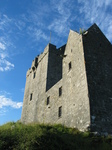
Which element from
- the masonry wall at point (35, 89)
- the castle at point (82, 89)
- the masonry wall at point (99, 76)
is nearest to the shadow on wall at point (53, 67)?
the castle at point (82, 89)

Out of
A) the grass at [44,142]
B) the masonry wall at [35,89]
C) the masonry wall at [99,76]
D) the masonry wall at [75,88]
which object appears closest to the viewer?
the grass at [44,142]

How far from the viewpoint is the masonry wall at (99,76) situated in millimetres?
12559

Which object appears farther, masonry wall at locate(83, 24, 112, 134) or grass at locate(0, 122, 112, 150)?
masonry wall at locate(83, 24, 112, 134)

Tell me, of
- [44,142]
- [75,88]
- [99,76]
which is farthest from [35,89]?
[44,142]

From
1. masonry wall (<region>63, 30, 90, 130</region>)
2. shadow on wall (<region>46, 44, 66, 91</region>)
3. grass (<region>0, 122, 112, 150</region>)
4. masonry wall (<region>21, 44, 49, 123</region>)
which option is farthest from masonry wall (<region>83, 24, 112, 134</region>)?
masonry wall (<region>21, 44, 49, 123</region>)

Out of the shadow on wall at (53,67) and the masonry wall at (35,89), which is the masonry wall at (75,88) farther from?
the masonry wall at (35,89)

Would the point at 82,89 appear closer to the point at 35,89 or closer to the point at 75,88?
the point at 75,88

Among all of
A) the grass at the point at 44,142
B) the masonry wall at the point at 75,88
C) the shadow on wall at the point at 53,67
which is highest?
the shadow on wall at the point at 53,67

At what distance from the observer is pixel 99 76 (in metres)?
14.8

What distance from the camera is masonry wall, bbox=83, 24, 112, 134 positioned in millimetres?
12559

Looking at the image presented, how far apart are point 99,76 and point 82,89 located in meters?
1.83

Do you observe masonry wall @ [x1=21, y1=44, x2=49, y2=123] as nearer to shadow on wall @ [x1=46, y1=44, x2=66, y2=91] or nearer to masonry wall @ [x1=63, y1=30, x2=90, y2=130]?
shadow on wall @ [x1=46, y1=44, x2=66, y2=91]

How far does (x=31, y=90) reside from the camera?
28.1 metres

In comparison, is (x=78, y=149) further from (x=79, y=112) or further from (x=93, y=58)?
(x=93, y=58)
